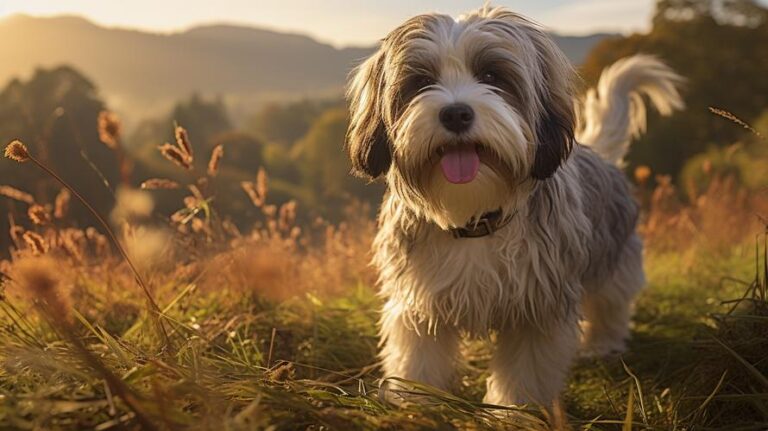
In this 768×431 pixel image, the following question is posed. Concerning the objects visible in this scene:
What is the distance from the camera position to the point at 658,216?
331 inches

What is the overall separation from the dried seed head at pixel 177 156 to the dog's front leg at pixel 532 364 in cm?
171

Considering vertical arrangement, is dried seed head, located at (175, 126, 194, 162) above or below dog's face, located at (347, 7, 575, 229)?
below

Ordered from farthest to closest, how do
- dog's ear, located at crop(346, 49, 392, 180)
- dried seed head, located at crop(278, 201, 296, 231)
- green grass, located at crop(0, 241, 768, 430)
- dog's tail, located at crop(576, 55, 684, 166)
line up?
dried seed head, located at crop(278, 201, 296, 231)
dog's tail, located at crop(576, 55, 684, 166)
dog's ear, located at crop(346, 49, 392, 180)
green grass, located at crop(0, 241, 768, 430)

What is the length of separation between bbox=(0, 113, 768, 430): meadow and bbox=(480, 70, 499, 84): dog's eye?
1223mm

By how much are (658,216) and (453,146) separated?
621 cm

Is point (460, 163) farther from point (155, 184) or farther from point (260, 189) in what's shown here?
point (260, 189)

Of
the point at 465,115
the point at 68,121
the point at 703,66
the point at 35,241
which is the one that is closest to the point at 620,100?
the point at 465,115

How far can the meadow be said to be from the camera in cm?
191

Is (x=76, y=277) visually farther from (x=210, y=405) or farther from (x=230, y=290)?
(x=210, y=405)

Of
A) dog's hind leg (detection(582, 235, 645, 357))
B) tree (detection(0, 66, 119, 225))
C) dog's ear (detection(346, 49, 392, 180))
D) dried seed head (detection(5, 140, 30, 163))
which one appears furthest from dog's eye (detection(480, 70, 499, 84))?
tree (detection(0, 66, 119, 225))

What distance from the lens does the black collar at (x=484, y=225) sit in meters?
3.23

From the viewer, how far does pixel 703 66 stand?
101 ft

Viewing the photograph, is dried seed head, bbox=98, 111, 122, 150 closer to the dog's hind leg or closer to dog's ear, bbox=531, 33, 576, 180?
dog's ear, bbox=531, 33, 576, 180

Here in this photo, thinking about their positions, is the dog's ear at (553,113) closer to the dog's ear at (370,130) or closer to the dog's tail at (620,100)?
the dog's ear at (370,130)
